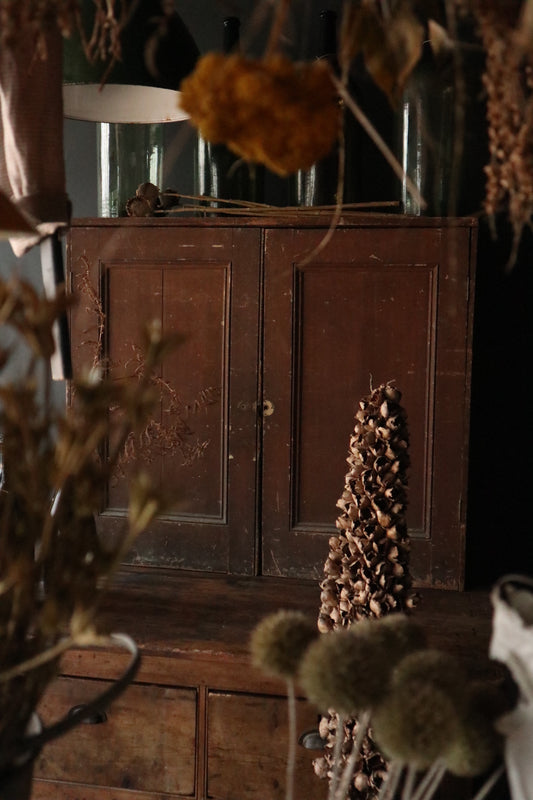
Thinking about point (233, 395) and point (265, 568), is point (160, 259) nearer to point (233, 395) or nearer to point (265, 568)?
point (233, 395)

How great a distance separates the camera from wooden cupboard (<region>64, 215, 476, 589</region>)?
171cm

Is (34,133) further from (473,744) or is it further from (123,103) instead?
(123,103)

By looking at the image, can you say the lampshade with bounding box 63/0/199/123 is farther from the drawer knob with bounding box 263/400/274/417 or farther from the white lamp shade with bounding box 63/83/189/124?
the drawer knob with bounding box 263/400/274/417

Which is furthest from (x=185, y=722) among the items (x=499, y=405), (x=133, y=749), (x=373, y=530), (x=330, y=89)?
(x=330, y=89)

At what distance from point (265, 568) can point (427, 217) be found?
0.84 m

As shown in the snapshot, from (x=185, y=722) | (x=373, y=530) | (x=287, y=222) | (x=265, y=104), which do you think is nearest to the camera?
(x=265, y=104)

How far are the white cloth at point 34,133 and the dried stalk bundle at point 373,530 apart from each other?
577 mm

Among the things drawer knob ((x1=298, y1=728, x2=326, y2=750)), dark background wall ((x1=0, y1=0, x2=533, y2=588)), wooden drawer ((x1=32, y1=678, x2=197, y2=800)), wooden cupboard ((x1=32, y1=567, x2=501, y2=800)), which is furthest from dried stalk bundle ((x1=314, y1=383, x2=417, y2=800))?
dark background wall ((x1=0, y1=0, x2=533, y2=588))

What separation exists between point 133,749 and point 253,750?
0.22 meters

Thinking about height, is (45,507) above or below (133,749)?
above

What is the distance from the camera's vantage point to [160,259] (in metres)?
1.80

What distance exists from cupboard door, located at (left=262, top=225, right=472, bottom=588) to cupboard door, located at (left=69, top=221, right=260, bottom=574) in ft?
0.18

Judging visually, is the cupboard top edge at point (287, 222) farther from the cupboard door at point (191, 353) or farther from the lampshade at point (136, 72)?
the lampshade at point (136, 72)

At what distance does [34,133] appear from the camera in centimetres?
77
